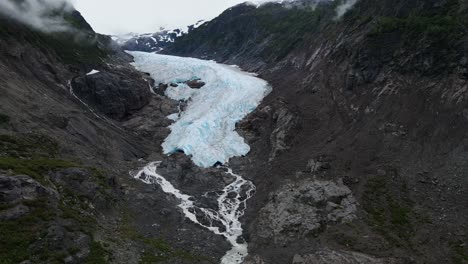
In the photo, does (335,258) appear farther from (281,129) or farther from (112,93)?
(112,93)

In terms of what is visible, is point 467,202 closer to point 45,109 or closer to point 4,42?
point 45,109

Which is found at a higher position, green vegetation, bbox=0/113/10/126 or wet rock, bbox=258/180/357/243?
green vegetation, bbox=0/113/10/126

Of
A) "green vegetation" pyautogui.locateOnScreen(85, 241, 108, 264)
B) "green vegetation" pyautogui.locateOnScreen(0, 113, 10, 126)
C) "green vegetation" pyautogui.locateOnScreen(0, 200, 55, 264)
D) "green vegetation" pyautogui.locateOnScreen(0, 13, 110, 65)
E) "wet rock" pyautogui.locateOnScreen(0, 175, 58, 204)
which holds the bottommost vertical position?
"green vegetation" pyautogui.locateOnScreen(85, 241, 108, 264)

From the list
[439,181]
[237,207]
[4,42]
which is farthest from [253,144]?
[4,42]

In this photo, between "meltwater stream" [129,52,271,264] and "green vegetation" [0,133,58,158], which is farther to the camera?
"meltwater stream" [129,52,271,264]

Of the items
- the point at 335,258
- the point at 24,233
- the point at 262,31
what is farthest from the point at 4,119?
the point at 262,31

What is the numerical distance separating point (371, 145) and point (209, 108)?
105ft

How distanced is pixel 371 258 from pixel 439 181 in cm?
1244

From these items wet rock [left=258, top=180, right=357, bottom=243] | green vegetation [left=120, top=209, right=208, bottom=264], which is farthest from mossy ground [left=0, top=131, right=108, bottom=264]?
wet rock [left=258, top=180, right=357, bottom=243]

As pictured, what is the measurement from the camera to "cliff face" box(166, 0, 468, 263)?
34219mm

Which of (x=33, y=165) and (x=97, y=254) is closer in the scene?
(x=97, y=254)

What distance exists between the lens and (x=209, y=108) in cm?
7150

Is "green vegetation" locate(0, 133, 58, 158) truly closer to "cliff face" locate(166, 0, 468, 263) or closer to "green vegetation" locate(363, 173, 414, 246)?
"cliff face" locate(166, 0, 468, 263)

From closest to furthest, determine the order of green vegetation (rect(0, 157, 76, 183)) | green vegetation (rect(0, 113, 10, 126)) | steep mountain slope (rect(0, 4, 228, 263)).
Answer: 1. steep mountain slope (rect(0, 4, 228, 263))
2. green vegetation (rect(0, 157, 76, 183))
3. green vegetation (rect(0, 113, 10, 126))
